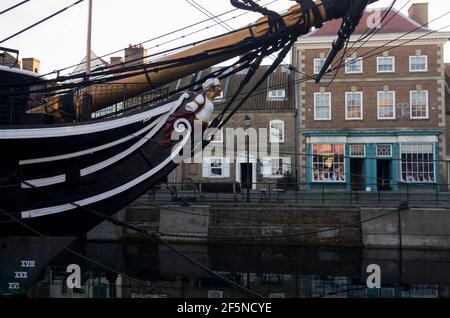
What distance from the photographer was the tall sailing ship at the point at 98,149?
699 cm

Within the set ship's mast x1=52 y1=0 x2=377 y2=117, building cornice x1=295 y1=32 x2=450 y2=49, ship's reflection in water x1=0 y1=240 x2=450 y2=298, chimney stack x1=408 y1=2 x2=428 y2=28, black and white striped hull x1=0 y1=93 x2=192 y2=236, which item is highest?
chimney stack x1=408 y1=2 x2=428 y2=28

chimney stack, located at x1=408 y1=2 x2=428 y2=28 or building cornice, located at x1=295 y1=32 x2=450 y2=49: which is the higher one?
chimney stack, located at x1=408 y1=2 x2=428 y2=28

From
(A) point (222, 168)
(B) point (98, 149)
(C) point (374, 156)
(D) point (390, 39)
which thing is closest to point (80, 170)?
(B) point (98, 149)

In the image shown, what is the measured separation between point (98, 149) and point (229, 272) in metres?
5.92

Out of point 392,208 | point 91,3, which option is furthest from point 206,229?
point 91,3

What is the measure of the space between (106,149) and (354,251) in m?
9.68

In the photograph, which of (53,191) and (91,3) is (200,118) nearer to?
(53,191)

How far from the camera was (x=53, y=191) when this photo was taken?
737 cm

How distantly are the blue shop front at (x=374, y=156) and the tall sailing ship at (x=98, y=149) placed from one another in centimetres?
A: 1710

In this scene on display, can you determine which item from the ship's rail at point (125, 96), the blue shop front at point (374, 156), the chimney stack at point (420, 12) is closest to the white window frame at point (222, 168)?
the blue shop front at point (374, 156)

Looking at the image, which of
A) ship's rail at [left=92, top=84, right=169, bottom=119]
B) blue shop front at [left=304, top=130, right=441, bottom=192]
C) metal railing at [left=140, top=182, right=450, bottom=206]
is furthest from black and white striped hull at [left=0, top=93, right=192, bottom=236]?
blue shop front at [left=304, top=130, right=441, bottom=192]

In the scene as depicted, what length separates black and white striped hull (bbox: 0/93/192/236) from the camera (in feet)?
23.6

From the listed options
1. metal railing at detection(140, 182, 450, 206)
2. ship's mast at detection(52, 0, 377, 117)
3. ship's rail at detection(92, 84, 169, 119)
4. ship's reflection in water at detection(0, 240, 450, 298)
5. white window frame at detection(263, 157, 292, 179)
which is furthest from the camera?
white window frame at detection(263, 157, 292, 179)

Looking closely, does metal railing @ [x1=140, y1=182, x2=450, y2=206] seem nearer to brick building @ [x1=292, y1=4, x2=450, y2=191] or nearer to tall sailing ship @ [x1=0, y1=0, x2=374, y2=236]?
brick building @ [x1=292, y1=4, x2=450, y2=191]
